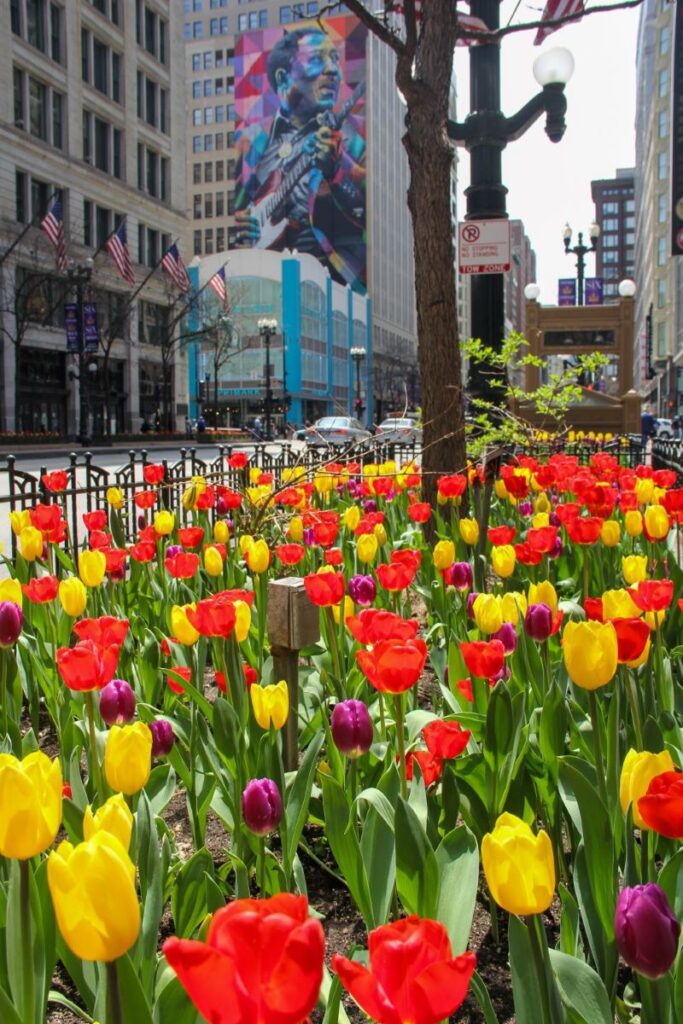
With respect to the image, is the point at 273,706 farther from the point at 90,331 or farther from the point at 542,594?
the point at 90,331

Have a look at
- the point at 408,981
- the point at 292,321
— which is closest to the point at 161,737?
the point at 408,981

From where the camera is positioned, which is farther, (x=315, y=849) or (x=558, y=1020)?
(x=315, y=849)

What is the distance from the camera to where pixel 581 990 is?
1378 millimetres

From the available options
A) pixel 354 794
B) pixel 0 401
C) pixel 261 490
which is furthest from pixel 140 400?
pixel 354 794

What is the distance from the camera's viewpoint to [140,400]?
50.9 metres

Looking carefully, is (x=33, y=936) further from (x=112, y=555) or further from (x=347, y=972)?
(x=112, y=555)

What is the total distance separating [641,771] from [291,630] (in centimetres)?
132

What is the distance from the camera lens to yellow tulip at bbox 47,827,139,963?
3.02ft

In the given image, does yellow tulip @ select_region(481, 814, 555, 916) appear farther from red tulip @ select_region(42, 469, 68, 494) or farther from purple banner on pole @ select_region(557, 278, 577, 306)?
purple banner on pole @ select_region(557, 278, 577, 306)

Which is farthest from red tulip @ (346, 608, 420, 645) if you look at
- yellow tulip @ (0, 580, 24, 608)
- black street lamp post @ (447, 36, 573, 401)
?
black street lamp post @ (447, 36, 573, 401)

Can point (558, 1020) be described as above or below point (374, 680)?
below

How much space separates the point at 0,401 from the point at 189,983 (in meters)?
39.6

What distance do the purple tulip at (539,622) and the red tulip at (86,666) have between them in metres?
1.10

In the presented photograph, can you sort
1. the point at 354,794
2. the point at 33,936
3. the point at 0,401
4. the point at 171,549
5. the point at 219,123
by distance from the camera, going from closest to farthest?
the point at 33,936
the point at 354,794
the point at 171,549
the point at 0,401
the point at 219,123
